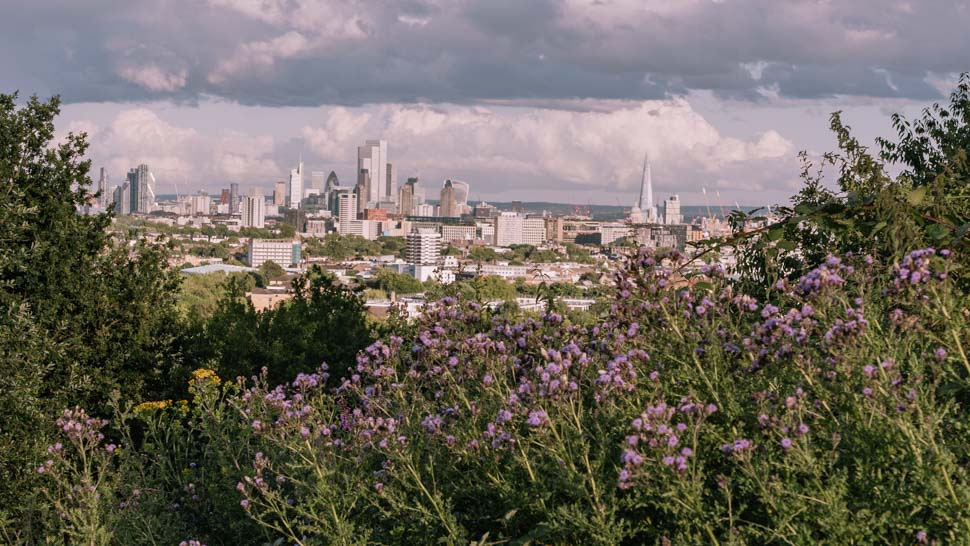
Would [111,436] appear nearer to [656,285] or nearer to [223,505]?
[223,505]

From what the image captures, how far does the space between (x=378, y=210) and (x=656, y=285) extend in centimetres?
19346

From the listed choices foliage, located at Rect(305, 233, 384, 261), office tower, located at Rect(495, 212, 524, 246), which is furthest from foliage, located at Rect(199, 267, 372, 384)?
office tower, located at Rect(495, 212, 524, 246)

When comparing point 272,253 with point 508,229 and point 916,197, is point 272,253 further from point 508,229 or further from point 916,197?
point 916,197

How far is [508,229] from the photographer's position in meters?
174

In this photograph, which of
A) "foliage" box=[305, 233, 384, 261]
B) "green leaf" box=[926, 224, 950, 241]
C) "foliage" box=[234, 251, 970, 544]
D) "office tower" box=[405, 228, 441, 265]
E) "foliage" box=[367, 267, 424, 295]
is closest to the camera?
"foliage" box=[234, 251, 970, 544]

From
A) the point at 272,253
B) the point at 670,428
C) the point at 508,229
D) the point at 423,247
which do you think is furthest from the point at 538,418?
the point at 508,229

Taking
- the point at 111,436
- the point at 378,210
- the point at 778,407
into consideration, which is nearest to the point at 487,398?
the point at 778,407

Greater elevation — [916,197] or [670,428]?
[916,197]

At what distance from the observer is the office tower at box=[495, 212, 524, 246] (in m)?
172

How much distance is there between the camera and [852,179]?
16.7 feet

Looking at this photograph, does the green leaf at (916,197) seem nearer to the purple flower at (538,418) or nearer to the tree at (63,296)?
the purple flower at (538,418)

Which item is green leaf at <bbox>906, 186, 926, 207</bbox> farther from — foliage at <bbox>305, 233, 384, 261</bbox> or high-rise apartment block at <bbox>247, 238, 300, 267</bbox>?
foliage at <bbox>305, 233, 384, 261</bbox>

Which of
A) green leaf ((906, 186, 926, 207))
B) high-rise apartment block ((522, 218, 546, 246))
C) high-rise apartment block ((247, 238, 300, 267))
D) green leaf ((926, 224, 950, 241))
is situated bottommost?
high-rise apartment block ((247, 238, 300, 267))

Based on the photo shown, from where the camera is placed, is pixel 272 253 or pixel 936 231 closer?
pixel 936 231
